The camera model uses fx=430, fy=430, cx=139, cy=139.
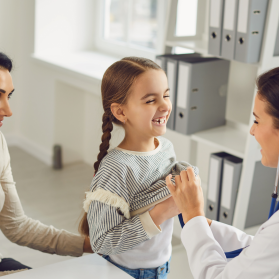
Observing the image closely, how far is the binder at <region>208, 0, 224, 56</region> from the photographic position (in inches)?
76.0

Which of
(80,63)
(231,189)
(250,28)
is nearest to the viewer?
(250,28)

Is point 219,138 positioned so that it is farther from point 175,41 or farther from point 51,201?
point 51,201

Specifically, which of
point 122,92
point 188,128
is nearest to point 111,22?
point 188,128

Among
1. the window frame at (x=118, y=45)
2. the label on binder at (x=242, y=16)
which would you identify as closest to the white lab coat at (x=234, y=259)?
the label on binder at (x=242, y=16)

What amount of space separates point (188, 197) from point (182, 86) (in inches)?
46.4

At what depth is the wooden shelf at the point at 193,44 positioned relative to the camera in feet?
6.91

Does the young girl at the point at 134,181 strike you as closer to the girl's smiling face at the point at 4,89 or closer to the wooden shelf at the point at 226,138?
the girl's smiling face at the point at 4,89

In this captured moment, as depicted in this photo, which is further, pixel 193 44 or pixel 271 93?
pixel 193 44

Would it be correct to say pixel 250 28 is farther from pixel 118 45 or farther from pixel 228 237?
pixel 118 45

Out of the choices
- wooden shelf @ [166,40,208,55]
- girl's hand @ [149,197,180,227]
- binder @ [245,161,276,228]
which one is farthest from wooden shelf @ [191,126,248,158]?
girl's hand @ [149,197,180,227]

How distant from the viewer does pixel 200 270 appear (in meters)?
0.96

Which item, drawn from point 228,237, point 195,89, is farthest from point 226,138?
point 228,237

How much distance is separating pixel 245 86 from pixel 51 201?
152 cm

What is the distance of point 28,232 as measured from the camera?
1337 millimetres
